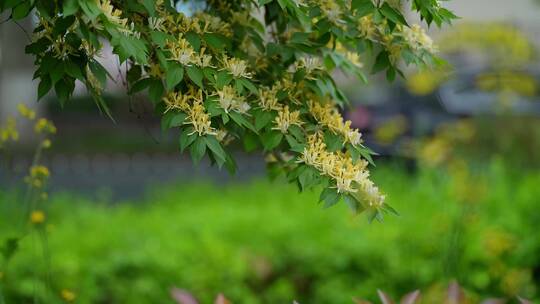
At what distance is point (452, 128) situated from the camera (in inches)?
257

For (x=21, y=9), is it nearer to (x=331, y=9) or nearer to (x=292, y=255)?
(x=331, y=9)

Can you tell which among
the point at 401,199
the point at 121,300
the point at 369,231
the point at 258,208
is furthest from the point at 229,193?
the point at 121,300

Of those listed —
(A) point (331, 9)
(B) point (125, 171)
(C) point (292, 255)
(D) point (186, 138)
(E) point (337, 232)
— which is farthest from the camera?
(B) point (125, 171)

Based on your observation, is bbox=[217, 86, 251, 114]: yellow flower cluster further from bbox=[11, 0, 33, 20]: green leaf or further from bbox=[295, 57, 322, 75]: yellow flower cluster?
bbox=[11, 0, 33, 20]: green leaf

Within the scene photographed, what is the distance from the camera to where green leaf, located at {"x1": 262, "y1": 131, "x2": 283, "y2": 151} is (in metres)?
2.00

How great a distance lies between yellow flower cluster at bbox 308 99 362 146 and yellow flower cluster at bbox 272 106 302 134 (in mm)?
77

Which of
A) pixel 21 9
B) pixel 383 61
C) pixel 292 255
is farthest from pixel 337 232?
pixel 21 9

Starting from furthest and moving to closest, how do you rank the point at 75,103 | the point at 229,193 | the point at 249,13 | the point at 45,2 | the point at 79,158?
the point at 75,103 → the point at 79,158 → the point at 229,193 → the point at 249,13 → the point at 45,2

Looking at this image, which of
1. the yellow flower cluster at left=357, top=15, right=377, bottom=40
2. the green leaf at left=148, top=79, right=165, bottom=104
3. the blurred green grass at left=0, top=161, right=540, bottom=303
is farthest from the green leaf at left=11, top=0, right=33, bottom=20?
the blurred green grass at left=0, top=161, right=540, bottom=303

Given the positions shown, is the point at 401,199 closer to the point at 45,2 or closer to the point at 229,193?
the point at 229,193

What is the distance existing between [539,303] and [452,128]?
280 centimetres

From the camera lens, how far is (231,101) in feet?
6.38

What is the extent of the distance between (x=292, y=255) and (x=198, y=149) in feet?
7.45

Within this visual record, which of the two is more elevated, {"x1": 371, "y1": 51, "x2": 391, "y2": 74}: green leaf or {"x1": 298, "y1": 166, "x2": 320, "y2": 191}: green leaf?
{"x1": 371, "y1": 51, "x2": 391, "y2": 74}: green leaf
